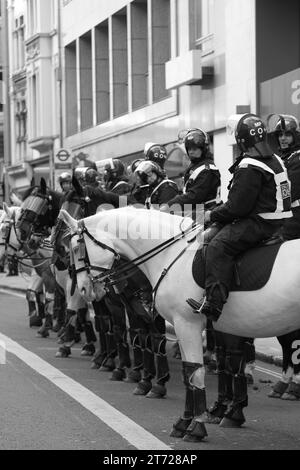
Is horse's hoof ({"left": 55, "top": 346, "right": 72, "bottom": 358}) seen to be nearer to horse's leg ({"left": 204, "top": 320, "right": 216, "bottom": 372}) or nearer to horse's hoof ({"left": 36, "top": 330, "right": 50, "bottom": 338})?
horse's leg ({"left": 204, "top": 320, "right": 216, "bottom": 372})

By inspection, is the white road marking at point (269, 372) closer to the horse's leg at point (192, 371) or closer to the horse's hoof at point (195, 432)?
the horse's leg at point (192, 371)

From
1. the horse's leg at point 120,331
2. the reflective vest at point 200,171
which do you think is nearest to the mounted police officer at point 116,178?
the horse's leg at point 120,331

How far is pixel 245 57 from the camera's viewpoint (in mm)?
24438

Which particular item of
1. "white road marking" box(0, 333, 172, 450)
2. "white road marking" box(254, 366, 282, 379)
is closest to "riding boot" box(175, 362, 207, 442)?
"white road marking" box(0, 333, 172, 450)

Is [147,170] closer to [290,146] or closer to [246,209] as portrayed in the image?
[290,146]

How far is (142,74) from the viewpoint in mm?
34969

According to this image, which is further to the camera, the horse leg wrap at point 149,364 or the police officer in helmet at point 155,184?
the police officer in helmet at point 155,184

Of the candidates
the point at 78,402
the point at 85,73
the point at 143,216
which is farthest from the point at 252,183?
the point at 85,73

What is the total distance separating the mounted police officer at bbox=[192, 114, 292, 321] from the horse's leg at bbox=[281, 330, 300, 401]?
8.80 ft

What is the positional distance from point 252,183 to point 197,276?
852 mm

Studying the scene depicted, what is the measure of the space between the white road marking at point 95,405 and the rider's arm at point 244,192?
1.84m

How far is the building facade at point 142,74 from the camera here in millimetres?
24000

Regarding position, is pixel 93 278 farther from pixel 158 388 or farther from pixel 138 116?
pixel 138 116

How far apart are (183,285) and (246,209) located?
81cm
